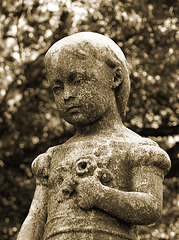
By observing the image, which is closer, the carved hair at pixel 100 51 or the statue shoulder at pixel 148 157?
the statue shoulder at pixel 148 157

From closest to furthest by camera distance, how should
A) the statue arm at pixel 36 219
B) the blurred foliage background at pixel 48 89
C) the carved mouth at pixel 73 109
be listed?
1. the statue arm at pixel 36 219
2. the carved mouth at pixel 73 109
3. the blurred foliage background at pixel 48 89

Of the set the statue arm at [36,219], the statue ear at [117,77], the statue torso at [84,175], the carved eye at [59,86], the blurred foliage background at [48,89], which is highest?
the carved eye at [59,86]

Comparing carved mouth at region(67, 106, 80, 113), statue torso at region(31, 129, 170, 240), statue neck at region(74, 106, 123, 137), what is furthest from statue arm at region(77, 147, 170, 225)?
carved mouth at region(67, 106, 80, 113)

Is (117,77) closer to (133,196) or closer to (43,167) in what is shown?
(43,167)

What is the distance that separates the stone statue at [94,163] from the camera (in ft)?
18.8

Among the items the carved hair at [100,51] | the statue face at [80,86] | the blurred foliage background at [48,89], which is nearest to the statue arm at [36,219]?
the statue face at [80,86]

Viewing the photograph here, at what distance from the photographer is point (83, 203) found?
18.9 feet

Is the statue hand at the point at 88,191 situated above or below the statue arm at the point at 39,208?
above

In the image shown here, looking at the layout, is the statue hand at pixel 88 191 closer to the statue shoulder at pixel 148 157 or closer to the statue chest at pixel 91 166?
the statue chest at pixel 91 166

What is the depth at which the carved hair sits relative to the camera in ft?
20.9

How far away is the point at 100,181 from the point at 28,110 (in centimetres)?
852

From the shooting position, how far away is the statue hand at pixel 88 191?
5.72 meters

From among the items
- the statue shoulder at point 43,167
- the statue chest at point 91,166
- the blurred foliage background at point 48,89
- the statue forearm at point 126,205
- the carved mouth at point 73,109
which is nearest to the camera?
the statue forearm at point 126,205

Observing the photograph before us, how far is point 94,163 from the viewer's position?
5953 mm
